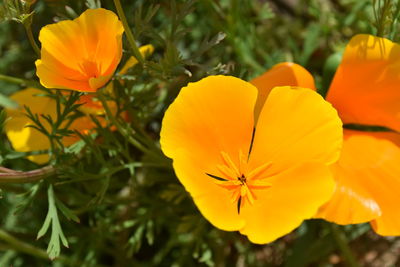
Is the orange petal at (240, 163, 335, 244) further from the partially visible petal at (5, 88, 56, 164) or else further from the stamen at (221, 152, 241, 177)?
the partially visible petal at (5, 88, 56, 164)

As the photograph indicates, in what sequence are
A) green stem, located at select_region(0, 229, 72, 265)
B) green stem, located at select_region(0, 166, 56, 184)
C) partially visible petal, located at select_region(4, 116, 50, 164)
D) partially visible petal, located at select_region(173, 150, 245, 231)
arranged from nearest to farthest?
partially visible petal, located at select_region(173, 150, 245, 231) → green stem, located at select_region(0, 166, 56, 184) → partially visible petal, located at select_region(4, 116, 50, 164) → green stem, located at select_region(0, 229, 72, 265)

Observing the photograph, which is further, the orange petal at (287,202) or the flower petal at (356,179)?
the flower petal at (356,179)

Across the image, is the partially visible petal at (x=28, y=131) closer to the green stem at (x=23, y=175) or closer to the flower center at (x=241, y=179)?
the green stem at (x=23, y=175)

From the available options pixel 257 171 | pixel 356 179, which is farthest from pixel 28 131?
pixel 356 179

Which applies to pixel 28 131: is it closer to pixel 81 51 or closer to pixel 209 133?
pixel 81 51

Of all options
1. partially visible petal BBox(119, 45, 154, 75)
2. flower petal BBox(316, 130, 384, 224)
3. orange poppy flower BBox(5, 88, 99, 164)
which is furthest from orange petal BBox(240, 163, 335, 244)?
orange poppy flower BBox(5, 88, 99, 164)

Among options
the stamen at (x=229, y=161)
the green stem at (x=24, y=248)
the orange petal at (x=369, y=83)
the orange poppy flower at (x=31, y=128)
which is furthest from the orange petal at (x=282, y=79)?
the green stem at (x=24, y=248)
